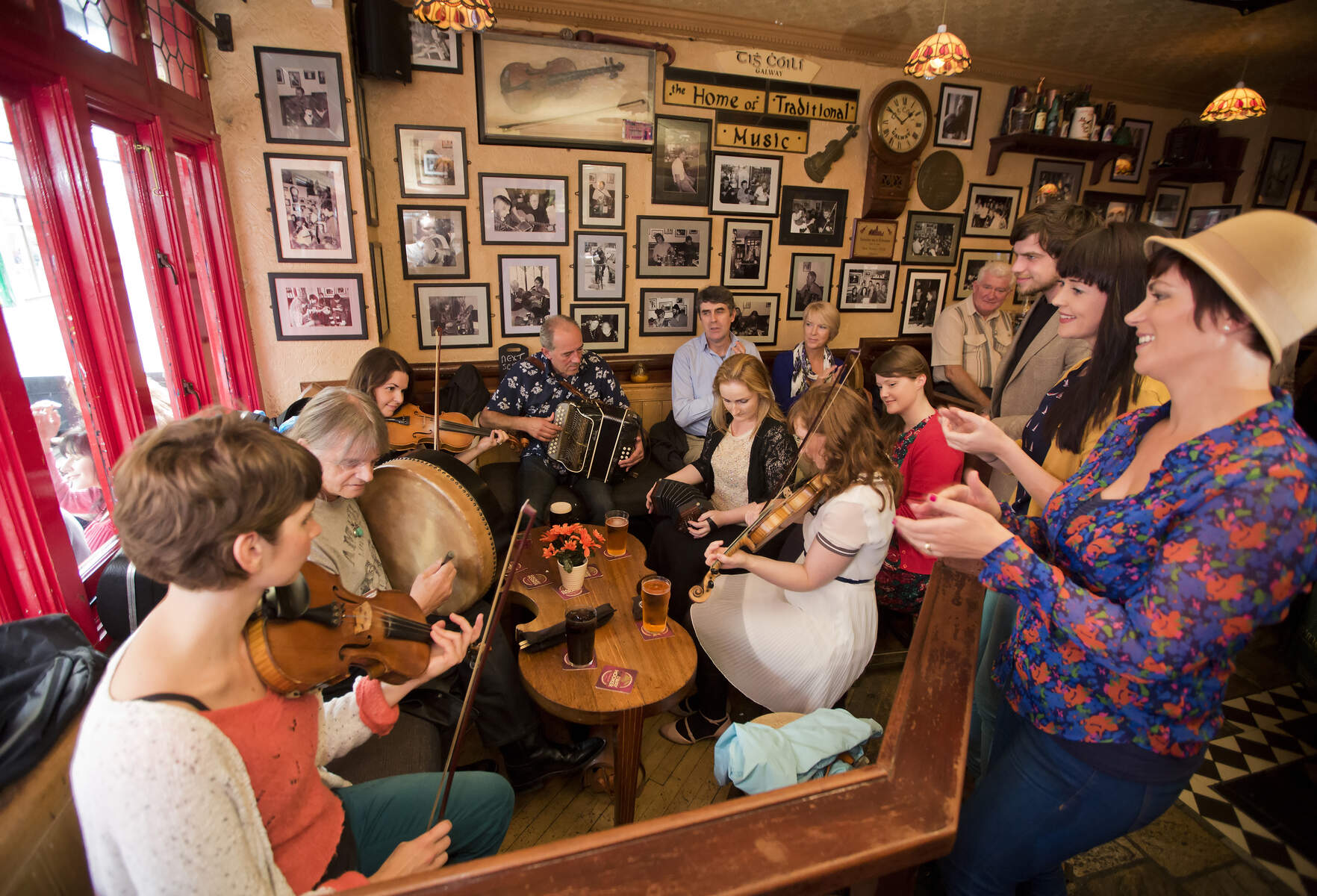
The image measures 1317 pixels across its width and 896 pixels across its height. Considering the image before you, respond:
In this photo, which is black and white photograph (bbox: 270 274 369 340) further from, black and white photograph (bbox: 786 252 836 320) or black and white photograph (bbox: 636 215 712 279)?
black and white photograph (bbox: 786 252 836 320)

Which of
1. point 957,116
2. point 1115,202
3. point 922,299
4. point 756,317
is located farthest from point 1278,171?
point 756,317

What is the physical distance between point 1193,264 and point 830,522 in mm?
1325

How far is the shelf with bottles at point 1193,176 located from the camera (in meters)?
6.01

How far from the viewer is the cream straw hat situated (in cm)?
97

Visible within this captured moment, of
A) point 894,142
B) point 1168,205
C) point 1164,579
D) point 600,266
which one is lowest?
point 1164,579

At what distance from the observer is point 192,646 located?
106 centimetres

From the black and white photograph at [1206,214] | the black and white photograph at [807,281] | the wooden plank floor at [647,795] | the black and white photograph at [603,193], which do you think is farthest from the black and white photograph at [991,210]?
the wooden plank floor at [647,795]

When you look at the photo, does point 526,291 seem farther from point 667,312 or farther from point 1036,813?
point 1036,813

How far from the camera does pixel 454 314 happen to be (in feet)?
15.3

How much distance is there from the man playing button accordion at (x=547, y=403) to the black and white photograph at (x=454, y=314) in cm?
→ 80

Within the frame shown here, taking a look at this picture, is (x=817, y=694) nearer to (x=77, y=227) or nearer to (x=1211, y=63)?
(x=77, y=227)

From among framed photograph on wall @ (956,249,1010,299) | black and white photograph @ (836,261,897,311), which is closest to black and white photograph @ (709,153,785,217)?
black and white photograph @ (836,261,897,311)

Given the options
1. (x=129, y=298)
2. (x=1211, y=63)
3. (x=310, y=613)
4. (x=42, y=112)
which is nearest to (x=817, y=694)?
(x=310, y=613)

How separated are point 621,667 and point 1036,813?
1.34 m
